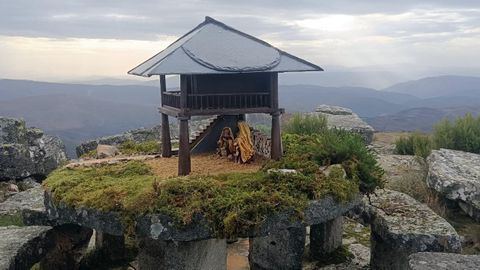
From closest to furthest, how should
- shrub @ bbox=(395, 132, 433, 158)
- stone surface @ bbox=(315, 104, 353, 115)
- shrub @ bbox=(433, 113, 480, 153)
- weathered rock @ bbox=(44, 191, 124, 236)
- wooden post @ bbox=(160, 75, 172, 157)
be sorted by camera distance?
weathered rock @ bbox=(44, 191, 124, 236), wooden post @ bbox=(160, 75, 172, 157), shrub @ bbox=(433, 113, 480, 153), shrub @ bbox=(395, 132, 433, 158), stone surface @ bbox=(315, 104, 353, 115)

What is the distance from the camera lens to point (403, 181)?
45.9 ft

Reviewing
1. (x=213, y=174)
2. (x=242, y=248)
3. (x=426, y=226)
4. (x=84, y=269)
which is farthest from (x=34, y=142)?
(x=426, y=226)

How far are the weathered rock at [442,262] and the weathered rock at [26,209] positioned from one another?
23.5 ft

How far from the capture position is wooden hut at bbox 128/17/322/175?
9.41m

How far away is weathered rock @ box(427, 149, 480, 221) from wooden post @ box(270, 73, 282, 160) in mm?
4409

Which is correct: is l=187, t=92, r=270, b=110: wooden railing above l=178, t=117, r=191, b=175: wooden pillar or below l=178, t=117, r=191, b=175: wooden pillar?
above

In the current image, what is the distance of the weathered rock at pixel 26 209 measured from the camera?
10719 mm

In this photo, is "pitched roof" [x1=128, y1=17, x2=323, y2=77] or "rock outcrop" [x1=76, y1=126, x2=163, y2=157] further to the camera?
"rock outcrop" [x1=76, y1=126, x2=163, y2=157]

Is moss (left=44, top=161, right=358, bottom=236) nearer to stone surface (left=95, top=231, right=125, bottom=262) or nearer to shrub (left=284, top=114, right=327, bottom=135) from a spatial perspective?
stone surface (left=95, top=231, right=125, bottom=262)

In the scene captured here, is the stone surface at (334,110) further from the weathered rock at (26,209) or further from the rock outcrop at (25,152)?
the weathered rock at (26,209)

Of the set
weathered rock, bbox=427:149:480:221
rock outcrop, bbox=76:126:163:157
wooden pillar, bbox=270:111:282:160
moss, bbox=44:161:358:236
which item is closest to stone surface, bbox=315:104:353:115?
rock outcrop, bbox=76:126:163:157

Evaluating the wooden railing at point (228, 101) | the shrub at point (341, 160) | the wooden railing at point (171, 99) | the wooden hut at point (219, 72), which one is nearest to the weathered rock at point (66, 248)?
the wooden hut at point (219, 72)

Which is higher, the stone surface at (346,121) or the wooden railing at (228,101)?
the wooden railing at (228,101)

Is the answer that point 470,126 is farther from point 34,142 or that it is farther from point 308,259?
point 34,142
